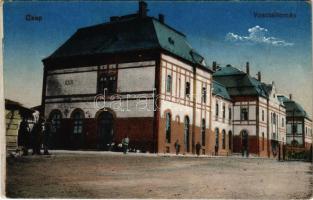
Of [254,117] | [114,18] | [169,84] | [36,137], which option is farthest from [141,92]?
[254,117]

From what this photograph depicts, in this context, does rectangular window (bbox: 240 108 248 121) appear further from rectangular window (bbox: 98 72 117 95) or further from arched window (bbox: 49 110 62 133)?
arched window (bbox: 49 110 62 133)

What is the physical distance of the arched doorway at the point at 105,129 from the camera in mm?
9742

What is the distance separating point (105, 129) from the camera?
989cm

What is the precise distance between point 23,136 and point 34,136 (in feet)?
0.73

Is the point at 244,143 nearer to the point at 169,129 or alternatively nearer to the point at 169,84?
the point at 169,129

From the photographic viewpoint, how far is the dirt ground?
29.1ft

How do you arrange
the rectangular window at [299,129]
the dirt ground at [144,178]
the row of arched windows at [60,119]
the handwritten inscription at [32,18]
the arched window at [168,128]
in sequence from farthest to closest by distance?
the rectangular window at [299,129], the row of arched windows at [60,119], the arched window at [168,128], the handwritten inscription at [32,18], the dirt ground at [144,178]

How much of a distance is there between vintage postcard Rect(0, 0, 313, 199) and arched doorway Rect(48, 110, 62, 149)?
0.02 meters

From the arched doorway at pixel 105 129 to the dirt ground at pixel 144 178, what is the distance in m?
0.33

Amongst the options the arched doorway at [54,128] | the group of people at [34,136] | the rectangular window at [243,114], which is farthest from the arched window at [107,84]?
the rectangular window at [243,114]

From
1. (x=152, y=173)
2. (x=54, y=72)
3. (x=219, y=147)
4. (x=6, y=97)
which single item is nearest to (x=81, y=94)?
(x=54, y=72)

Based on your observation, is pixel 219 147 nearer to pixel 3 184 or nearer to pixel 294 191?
pixel 294 191

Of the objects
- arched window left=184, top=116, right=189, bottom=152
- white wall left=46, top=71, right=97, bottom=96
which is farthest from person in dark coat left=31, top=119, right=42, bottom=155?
arched window left=184, top=116, right=189, bottom=152

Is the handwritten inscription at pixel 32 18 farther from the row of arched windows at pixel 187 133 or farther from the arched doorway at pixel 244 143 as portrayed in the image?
the arched doorway at pixel 244 143
